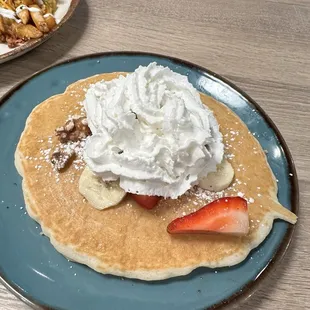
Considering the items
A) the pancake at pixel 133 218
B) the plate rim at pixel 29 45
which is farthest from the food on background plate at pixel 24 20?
the pancake at pixel 133 218

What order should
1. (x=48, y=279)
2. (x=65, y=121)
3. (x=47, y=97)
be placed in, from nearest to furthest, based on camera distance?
(x=48, y=279)
(x=65, y=121)
(x=47, y=97)

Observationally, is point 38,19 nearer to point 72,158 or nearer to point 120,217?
point 72,158

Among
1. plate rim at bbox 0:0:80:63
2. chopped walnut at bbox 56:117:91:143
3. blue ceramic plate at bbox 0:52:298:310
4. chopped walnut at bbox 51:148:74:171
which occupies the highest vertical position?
plate rim at bbox 0:0:80:63

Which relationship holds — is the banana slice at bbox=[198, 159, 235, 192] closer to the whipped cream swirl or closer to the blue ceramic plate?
the whipped cream swirl

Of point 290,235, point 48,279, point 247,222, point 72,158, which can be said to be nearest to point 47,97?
point 72,158

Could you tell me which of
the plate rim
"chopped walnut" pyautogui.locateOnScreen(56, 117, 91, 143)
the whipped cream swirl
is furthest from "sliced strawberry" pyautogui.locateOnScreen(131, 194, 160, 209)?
the plate rim

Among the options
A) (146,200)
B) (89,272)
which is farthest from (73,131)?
(89,272)
